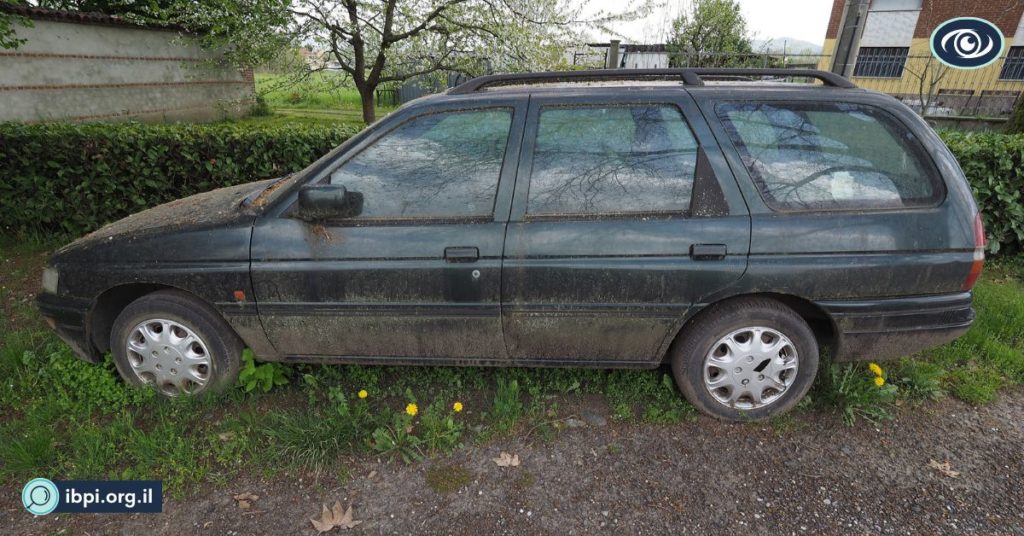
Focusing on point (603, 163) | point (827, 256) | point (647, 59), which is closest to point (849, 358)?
point (827, 256)

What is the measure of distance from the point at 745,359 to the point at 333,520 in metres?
2.13

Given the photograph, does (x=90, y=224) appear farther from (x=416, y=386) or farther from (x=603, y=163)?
(x=603, y=163)

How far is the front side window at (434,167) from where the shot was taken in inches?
101

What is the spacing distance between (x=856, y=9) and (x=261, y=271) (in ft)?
17.8

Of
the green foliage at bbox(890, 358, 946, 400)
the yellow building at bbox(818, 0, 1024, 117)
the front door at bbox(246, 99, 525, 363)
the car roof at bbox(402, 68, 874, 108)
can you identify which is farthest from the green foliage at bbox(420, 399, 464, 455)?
the yellow building at bbox(818, 0, 1024, 117)

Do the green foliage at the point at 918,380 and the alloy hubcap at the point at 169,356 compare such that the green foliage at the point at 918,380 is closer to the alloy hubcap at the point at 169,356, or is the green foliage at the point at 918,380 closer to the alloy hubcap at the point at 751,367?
the alloy hubcap at the point at 751,367

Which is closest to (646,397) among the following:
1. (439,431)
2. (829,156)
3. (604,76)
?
(439,431)

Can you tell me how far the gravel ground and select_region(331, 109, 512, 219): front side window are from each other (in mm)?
1267

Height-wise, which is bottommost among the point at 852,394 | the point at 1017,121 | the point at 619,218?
the point at 852,394

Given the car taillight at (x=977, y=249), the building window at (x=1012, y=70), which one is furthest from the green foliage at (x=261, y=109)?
the building window at (x=1012, y=70)

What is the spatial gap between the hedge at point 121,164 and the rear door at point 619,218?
12.1 ft

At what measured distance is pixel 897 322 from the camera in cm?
258

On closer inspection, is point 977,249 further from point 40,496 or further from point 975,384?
point 40,496

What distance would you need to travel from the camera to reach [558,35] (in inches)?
332
